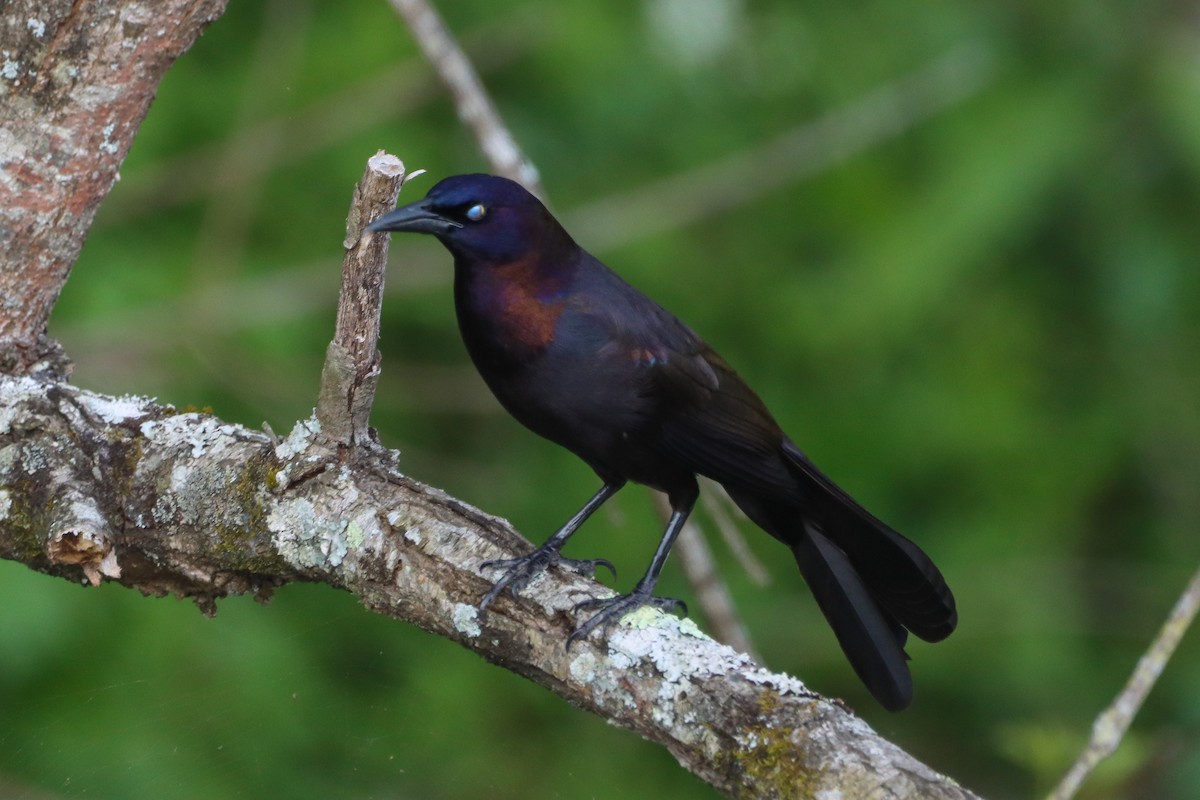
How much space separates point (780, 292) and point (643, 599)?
8.16 feet

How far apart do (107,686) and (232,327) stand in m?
1.07

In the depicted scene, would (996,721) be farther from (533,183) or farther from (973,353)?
(533,183)

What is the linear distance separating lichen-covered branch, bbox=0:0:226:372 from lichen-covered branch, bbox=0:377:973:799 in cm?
18

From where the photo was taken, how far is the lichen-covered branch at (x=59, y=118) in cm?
237

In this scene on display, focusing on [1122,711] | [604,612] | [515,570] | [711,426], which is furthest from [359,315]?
A: [1122,711]

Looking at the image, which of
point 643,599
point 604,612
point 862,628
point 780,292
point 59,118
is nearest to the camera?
point 604,612

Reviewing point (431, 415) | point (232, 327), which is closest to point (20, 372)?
point (232, 327)

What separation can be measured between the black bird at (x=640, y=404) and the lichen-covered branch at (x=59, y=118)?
542 millimetres

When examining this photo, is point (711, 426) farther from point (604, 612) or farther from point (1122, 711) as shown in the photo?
point (1122, 711)

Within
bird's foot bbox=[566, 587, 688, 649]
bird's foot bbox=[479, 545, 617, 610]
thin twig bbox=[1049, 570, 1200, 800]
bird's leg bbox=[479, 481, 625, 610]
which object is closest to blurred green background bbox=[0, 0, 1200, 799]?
bird's leg bbox=[479, 481, 625, 610]

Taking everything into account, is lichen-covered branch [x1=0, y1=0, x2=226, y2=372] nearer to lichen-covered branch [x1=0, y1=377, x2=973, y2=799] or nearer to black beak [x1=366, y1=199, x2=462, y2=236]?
lichen-covered branch [x1=0, y1=377, x2=973, y2=799]

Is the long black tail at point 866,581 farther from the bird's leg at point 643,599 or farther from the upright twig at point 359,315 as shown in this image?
the upright twig at point 359,315

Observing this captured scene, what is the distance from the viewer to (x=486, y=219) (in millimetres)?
2666

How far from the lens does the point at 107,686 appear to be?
140 inches
